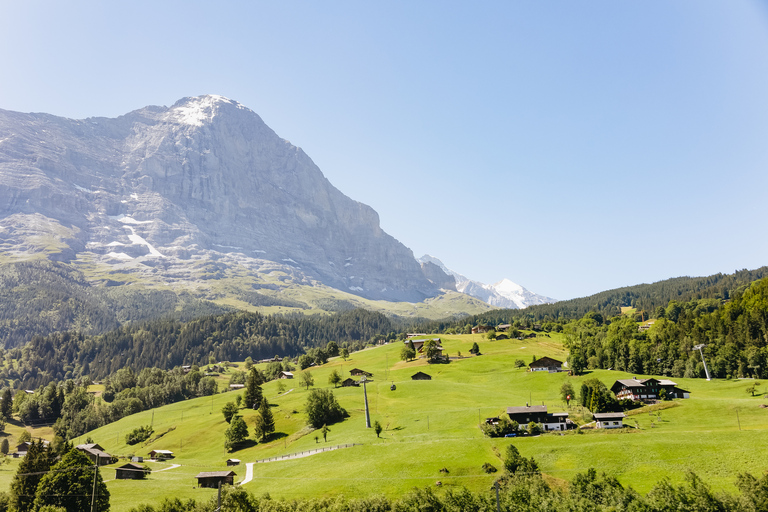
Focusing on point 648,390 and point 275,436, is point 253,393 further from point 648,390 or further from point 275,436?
point 648,390

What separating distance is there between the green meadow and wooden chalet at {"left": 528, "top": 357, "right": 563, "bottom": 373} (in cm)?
857

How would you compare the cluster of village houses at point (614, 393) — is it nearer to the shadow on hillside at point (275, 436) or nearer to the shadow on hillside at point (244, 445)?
the shadow on hillside at point (275, 436)

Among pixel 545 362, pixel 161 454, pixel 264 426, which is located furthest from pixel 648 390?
pixel 161 454

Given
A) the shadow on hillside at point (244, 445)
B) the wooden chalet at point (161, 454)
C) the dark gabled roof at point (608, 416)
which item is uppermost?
the dark gabled roof at point (608, 416)

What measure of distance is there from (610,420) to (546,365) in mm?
66069

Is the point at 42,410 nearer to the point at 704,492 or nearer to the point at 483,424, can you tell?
the point at 483,424

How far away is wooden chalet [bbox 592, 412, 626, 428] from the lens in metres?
90.2

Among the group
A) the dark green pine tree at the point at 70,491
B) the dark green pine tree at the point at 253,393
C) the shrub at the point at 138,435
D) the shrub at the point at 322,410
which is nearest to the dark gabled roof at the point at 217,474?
the dark green pine tree at the point at 70,491

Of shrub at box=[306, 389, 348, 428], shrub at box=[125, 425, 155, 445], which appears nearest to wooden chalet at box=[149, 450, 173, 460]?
shrub at box=[125, 425, 155, 445]

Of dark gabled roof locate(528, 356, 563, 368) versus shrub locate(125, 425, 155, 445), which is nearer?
shrub locate(125, 425, 155, 445)

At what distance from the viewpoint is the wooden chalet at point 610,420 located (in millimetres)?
90188

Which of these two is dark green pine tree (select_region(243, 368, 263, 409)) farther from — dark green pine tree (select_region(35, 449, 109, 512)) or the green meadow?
dark green pine tree (select_region(35, 449, 109, 512))

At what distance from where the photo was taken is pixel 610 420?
9081 cm

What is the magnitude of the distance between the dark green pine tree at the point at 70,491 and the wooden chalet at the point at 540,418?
230 ft
